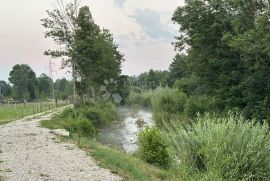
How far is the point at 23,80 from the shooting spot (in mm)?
110688

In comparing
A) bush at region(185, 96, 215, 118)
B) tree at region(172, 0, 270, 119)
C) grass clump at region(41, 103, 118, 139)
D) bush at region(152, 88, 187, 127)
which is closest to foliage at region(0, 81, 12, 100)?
bush at region(152, 88, 187, 127)

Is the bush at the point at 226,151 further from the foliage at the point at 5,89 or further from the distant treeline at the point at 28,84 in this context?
the foliage at the point at 5,89

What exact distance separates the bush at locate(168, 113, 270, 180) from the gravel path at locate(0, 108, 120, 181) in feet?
7.69

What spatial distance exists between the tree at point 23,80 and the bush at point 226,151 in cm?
9405

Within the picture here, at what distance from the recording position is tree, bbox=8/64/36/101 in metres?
107

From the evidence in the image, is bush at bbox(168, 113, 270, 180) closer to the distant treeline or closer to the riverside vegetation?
the riverside vegetation

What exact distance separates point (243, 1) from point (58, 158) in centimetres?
2579

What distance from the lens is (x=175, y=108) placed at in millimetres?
53719

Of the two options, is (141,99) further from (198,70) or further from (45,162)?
(45,162)

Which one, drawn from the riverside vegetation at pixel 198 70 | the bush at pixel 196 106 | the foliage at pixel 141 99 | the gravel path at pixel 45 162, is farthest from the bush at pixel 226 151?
the foliage at pixel 141 99

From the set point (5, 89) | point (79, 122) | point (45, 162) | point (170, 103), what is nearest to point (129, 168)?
point (45, 162)

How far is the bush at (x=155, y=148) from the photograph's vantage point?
17875 millimetres

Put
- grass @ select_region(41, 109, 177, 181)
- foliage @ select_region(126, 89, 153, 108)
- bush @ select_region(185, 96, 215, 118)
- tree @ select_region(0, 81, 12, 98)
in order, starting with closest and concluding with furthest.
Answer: grass @ select_region(41, 109, 177, 181) → bush @ select_region(185, 96, 215, 118) → foliage @ select_region(126, 89, 153, 108) → tree @ select_region(0, 81, 12, 98)

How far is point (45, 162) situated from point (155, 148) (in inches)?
186
